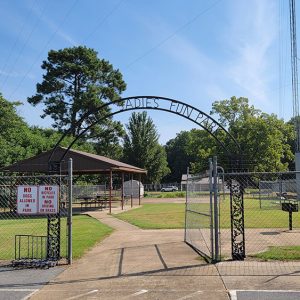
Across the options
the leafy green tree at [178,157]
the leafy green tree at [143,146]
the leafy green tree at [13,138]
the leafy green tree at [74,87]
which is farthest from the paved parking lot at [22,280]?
the leafy green tree at [178,157]

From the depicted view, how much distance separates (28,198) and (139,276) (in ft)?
11.0

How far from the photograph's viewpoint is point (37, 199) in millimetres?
10508

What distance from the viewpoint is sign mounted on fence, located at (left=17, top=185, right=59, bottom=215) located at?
10.4 meters

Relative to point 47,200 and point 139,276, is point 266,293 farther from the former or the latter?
point 47,200

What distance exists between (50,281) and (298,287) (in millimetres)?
4511

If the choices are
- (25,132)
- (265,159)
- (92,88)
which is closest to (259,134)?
(265,159)

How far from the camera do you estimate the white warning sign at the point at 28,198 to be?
34.2 ft

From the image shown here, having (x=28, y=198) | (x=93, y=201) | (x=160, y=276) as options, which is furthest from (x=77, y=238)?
(x=93, y=201)

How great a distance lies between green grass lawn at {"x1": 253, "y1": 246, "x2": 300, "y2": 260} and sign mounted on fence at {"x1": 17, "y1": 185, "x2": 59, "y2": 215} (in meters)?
5.00

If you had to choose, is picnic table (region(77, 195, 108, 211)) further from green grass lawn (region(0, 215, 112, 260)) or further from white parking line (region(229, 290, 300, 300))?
white parking line (region(229, 290, 300, 300))

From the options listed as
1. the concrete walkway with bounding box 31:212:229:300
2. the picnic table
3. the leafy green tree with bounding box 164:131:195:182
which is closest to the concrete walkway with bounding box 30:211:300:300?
the concrete walkway with bounding box 31:212:229:300

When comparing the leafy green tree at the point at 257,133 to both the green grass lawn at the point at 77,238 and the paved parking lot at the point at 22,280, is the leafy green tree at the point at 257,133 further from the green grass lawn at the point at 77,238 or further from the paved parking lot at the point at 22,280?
the paved parking lot at the point at 22,280

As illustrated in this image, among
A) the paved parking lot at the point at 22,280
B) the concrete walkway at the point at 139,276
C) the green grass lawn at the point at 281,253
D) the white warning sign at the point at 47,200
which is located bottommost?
the paved parking lot at the point at 22,280

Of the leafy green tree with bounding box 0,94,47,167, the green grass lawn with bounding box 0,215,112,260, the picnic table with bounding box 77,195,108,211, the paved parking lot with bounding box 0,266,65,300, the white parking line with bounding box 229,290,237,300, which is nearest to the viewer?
the white parking line with bounding box 229,290,237,300
